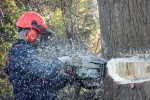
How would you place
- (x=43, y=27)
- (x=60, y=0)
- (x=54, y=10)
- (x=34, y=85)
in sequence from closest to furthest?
(x=34, y=85)
(x=43, y=27)
(x=60, y=0)
(x=54, y=10)

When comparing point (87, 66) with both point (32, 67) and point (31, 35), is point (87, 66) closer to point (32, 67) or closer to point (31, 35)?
point (32, 67)

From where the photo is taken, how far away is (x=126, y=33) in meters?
2.77

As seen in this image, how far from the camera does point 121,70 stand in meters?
2.85

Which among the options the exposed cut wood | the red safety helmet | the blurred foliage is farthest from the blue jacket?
the blurred foliage

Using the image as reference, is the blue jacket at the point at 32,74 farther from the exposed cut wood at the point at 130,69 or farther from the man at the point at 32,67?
the exposed cut wood at the point at 130,69

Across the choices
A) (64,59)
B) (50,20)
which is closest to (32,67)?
(64,59)

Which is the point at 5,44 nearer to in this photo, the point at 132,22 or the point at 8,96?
the point at 8,96

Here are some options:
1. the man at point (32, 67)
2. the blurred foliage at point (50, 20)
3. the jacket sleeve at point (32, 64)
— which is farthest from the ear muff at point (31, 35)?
the blurred foliage at point (50, 20)

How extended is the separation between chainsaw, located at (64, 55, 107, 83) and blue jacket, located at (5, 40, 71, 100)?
0.16 metres

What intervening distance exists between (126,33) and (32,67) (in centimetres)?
112

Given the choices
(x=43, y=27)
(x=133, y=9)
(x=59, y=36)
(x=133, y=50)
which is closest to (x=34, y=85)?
(x=43, y=27)

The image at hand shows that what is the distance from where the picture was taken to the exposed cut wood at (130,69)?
2.67 metres

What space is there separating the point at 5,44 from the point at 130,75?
296 centimetres

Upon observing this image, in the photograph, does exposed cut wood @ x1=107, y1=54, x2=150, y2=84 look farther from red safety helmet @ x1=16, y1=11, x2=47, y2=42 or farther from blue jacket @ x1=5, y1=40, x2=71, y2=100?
red safety helmet @ x1=16, y1=11, x2=47, y2=42
